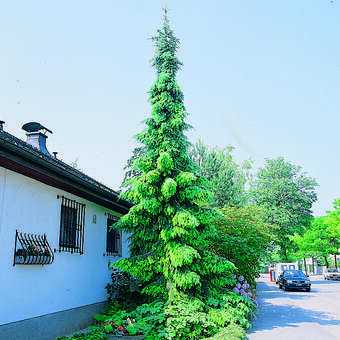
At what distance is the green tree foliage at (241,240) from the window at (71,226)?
535 cm

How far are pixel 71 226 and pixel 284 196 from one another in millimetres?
35642

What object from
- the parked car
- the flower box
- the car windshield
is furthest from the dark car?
the parked car

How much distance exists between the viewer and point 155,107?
9359 millimetres

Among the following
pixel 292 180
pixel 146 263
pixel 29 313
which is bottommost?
pixel 29 313

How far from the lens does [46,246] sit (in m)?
6.83

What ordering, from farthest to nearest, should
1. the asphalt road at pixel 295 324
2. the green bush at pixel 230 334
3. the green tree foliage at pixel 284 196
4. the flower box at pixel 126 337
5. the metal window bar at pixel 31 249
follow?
the green tree foliage at pixel 284 196
the asphalt road at pixel 295 324
the flower box at pixel 126 337
the green bush at pixel 230 334
the metal window bar at pixel 31 249

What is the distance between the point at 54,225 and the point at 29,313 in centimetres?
187

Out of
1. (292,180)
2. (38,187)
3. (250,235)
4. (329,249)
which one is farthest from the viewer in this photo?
(329,249)

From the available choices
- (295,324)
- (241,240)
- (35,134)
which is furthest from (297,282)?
(35,134)

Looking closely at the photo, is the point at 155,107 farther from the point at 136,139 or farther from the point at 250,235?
the point at 250,235

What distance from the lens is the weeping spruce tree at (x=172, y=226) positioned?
7770 mm

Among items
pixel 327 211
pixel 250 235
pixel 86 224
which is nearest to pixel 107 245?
pixel 86 224

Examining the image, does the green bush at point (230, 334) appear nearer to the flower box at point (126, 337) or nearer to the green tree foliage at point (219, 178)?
the flower box at point (126, 337)

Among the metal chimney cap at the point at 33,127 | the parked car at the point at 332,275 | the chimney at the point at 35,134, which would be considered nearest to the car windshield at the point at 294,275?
the chimney at the point at 35,134
